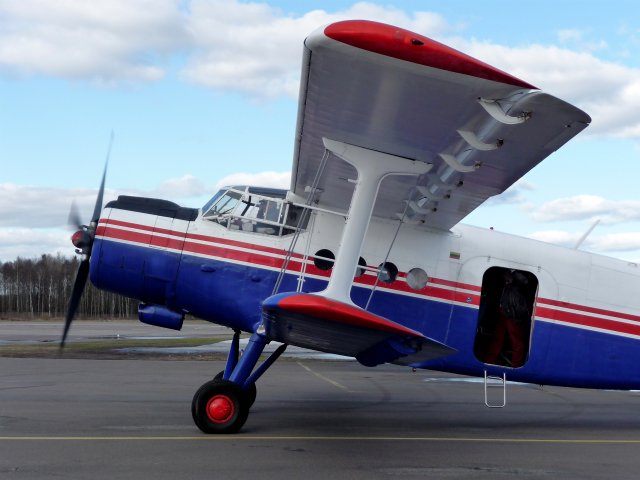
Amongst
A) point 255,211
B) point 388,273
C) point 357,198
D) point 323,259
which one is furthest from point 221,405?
point 357,198

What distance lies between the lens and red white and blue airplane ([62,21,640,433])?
24.2ft

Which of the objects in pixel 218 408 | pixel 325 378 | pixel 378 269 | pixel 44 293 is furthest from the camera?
pixel 44 293

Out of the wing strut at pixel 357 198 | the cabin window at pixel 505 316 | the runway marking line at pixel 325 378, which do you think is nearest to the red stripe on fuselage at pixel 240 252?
the cabin window at pixel 505 316

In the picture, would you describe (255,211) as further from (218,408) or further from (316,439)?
(316,439)

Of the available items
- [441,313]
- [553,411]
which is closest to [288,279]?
[441,313]

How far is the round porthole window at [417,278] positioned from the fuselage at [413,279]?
1 cm

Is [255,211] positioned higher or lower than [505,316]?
higher

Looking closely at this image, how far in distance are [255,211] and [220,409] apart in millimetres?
2484

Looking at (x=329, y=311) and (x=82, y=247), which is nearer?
(x=329, y=311)

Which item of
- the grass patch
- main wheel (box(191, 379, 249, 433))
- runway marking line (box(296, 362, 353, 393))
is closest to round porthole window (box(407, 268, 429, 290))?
main wheel (box(191, 379, 249, 433))

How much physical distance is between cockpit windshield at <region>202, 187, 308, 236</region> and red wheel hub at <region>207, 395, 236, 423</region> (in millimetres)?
2134

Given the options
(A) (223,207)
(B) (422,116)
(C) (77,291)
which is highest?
(B) (422,116)

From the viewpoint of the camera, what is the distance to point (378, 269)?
349 inches

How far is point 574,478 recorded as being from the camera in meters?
6.52
